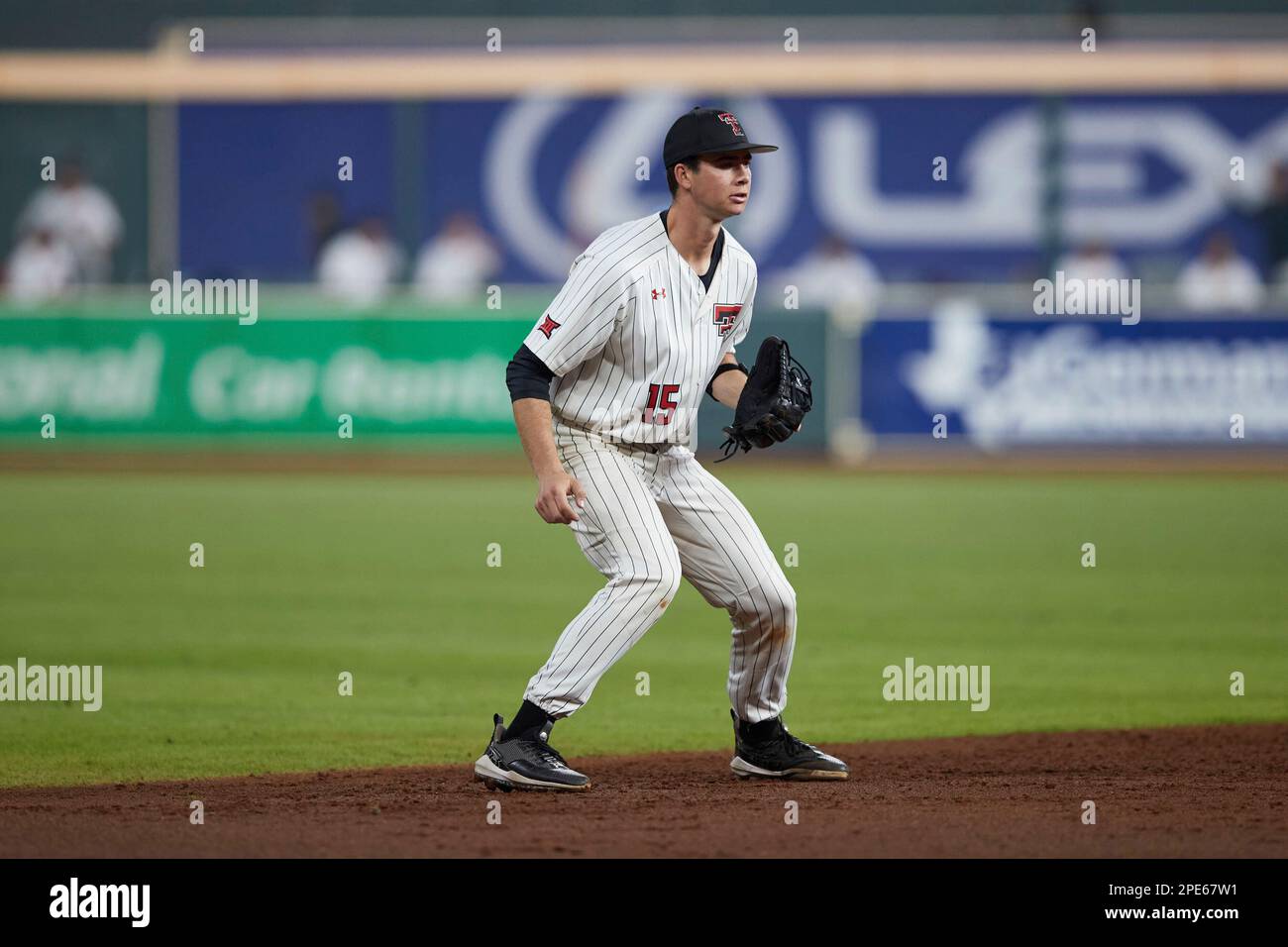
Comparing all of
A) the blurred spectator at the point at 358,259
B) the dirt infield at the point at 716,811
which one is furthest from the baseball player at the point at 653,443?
the blurred spectator at the point at 358,259

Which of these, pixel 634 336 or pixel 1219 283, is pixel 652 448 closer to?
pixel 634 336

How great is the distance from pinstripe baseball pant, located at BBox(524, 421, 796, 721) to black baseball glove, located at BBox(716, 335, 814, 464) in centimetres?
23

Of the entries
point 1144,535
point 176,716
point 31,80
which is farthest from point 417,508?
point 31,80

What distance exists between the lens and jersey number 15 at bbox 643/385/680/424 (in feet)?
21.2

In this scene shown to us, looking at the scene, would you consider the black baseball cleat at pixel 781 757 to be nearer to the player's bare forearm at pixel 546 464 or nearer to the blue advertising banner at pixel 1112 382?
the player's bare forearm at pixel 546 464

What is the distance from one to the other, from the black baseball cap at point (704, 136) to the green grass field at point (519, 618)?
8.66ft

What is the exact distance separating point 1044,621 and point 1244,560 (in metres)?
2.93

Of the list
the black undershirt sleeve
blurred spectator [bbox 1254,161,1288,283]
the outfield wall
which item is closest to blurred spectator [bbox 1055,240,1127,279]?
blurred spectator [bbox 1254,161,1288,283]

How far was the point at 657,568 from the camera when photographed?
6.30 meters

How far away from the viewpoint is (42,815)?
6.14 m

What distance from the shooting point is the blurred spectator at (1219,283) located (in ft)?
65.1

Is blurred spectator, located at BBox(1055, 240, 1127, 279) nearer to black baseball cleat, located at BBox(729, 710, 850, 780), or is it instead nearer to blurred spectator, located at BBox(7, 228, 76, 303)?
blurred spectator, located at BBox(7, 228, 76, 303)

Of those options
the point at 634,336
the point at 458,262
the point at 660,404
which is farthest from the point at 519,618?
the point at 458,262

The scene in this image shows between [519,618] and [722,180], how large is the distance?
5.48 metres
